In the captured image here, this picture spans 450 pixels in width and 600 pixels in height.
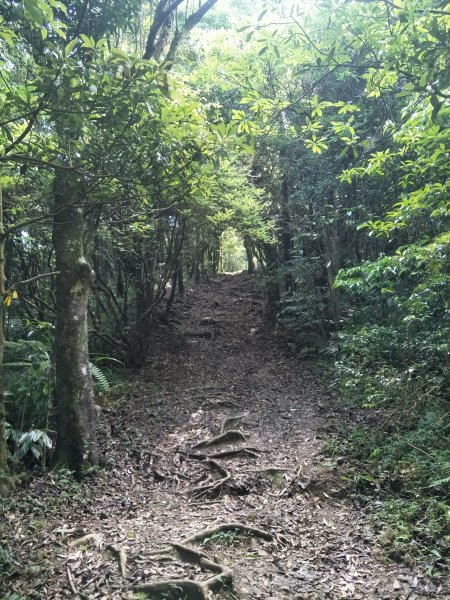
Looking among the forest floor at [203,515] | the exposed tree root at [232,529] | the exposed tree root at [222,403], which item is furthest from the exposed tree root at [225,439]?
the exposed tree root at [232,529]

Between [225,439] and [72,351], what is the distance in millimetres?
2991

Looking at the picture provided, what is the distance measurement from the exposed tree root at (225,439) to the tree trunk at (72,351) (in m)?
1.89

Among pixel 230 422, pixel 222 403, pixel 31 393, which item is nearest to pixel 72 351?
pixel 31 393

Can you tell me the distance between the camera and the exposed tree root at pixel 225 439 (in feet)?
23.6

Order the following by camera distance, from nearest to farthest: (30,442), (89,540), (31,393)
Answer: (89,540) → (30,442) → (31,393)

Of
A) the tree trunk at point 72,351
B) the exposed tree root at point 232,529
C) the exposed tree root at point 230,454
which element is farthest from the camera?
the exposed tree root at point 230,454

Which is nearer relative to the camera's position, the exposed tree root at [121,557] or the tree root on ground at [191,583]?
the tree root on ground at [191,583]

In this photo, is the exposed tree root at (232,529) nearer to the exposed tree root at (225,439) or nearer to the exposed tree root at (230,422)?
the exposed tree root at (225,439)

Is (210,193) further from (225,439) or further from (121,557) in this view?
(121,557)

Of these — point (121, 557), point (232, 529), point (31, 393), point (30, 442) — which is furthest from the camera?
point (31, 393)

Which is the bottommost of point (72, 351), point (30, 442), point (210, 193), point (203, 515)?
point (203, 515)

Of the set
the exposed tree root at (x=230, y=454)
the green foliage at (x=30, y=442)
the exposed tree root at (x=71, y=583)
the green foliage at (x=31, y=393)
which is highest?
the green foliage at (x=31, y=393)

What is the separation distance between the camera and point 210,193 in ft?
22.5

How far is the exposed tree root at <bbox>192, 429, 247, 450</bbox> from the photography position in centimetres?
720
